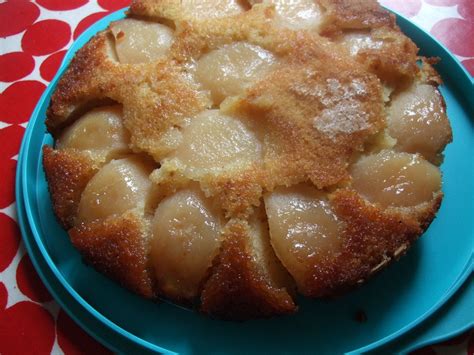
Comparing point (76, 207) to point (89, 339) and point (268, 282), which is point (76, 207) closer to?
point (89, 339)

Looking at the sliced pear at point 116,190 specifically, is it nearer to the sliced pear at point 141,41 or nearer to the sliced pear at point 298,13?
the sliced pear at point 141,41

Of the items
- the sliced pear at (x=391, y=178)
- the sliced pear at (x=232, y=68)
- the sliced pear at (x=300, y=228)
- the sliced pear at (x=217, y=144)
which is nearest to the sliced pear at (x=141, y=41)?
the sliced pear at (x=232, y=68)

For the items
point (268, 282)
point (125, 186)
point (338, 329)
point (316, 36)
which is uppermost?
point (316, 36)

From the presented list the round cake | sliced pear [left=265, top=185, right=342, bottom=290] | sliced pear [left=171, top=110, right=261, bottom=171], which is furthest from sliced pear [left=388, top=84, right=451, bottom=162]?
sliced pear [left=171, top=110, right=261, bottom=171]

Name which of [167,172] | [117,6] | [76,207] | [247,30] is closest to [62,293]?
[76,207]

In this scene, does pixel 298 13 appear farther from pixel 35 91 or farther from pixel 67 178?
pixel 35 91

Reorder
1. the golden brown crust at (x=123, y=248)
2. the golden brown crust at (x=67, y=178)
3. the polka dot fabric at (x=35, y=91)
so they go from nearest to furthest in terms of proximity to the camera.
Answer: the golden brown crust at (x=123, y=248)
the golden brown crust at (x=67, y=178)
the polka dot fabric at (x=35, y=91)
